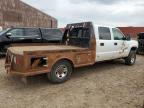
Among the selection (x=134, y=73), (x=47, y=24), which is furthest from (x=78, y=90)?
(x=47, y=24)

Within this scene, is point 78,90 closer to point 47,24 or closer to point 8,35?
point 8,35

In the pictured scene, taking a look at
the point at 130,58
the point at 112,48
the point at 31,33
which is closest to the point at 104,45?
the point at 112,48

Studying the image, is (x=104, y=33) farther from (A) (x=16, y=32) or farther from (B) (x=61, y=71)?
(A) (x=16, y=32)

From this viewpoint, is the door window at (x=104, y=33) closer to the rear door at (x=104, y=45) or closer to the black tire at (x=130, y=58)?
the rear door at (x=104, y=45)

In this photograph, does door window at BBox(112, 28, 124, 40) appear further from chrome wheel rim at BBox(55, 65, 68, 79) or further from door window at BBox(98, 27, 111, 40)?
chrome wheel rim at BBox(55, 65, 68, 79)

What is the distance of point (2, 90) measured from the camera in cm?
621

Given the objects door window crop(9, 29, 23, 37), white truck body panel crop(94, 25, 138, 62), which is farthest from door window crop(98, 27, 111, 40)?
door window crop(9, 29, 23, 37)

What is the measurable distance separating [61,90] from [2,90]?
1.66m

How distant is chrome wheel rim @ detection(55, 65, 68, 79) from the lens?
6752 millimetres

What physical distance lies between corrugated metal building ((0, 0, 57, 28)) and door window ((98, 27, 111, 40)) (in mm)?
21430

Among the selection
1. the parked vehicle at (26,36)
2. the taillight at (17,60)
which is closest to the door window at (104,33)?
the taillight at (17,60)

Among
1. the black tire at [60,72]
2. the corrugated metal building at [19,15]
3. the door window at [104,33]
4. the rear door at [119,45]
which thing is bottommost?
the black tire at [60,72]

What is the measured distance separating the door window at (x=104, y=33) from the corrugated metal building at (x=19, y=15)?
844 inches

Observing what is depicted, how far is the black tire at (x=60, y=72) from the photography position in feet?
21.7
